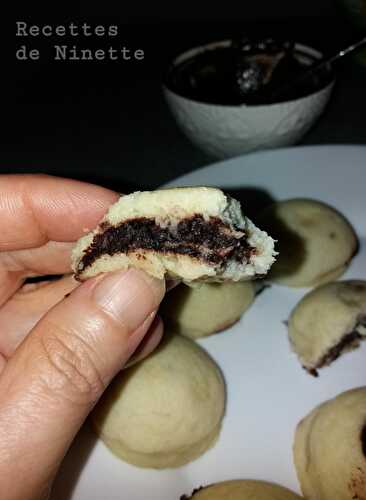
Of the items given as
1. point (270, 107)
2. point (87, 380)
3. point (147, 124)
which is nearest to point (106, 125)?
point (147, 124)

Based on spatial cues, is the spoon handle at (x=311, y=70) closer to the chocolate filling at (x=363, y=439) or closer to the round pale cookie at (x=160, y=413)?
the round pale cookie at (x=160, y=413)

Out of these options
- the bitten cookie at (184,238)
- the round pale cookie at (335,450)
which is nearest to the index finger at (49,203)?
the bitten cookie at (184,238)

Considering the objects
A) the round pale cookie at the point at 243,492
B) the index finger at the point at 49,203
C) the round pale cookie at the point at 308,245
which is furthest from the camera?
the round pale cookie at the point at 308,245

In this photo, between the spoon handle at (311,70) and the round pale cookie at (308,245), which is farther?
the spoon handle at (311,70)

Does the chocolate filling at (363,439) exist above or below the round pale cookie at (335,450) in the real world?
above

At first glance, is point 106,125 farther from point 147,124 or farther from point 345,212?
point 345,212

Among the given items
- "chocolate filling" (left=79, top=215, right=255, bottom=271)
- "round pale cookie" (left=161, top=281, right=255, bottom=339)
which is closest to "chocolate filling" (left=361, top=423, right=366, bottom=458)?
"round pale cookie" (left=161, top=281, right=255, bottom=339)

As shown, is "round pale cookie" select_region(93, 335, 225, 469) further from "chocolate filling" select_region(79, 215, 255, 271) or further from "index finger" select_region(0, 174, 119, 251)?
"chocolate filling" select_region(79, 215, 255, 271)
